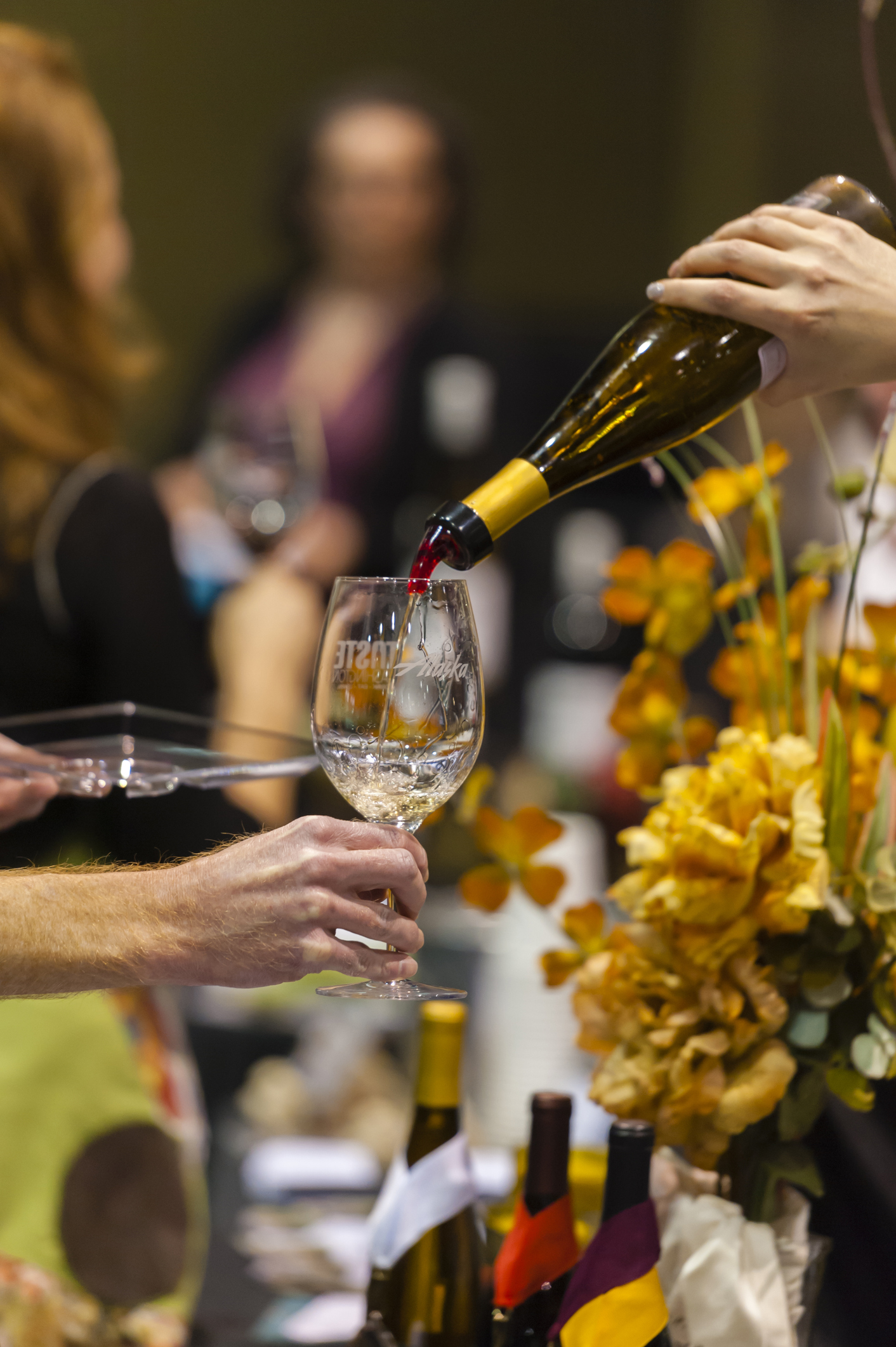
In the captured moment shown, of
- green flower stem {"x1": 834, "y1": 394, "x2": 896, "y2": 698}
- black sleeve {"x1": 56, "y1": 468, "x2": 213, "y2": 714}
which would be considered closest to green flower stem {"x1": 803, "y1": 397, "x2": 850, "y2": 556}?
green flower stem {"x1": 834, "y1": 394, "x2": 896, "y2": 698}

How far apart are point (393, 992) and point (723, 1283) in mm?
214

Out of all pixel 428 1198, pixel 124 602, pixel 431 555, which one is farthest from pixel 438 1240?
pixel 124 602

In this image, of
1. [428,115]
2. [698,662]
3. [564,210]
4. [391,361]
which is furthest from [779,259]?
[564,210]

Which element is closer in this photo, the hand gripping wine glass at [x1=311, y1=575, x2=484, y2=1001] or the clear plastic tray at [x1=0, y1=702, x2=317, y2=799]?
the hand gripping wine glass at [x1=311, y1=575, x2=484, y2=1001]

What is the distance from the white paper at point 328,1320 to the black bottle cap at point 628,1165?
10.3 inches

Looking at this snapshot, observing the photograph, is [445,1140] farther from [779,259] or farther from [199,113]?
[199,113]

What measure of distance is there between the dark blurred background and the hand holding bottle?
289cm

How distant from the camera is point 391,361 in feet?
10.2

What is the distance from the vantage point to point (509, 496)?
0.58 m

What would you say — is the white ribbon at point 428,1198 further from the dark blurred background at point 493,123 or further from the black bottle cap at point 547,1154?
the dark blurred background at point 493,123

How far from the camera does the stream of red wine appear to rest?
22.0 inches

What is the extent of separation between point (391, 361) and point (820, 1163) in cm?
267

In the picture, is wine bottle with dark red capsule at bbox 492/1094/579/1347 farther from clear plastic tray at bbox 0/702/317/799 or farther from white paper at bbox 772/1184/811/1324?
clear plastic tray at bbox 0/702/317/799

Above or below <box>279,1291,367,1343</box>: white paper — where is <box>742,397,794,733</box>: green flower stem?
above
